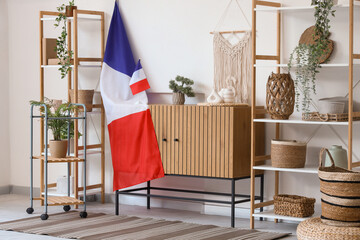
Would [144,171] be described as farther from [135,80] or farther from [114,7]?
[114,7]

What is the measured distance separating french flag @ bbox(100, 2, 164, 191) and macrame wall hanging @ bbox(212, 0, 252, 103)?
0.79 metres

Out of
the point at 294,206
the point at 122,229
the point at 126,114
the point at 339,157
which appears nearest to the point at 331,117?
the point at 339,157

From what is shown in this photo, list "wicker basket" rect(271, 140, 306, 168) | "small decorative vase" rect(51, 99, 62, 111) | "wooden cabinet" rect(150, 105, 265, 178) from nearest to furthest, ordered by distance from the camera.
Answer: "wicker basket" rect(271, 140, 306, 168), "wooden cabinet" rect(150, 105, 265, 178), "small decorative vase" rect(51, 99, 62, 111)

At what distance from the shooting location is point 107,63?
662 cm

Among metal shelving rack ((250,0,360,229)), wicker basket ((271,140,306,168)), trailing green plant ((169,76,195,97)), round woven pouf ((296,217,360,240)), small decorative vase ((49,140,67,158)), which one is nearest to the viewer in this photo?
round woven pouf ((296,217,360,240))

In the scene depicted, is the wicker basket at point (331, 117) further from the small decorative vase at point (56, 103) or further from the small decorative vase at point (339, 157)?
the small decorative vase at point (56, 103)

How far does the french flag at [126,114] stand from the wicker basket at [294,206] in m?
1.19

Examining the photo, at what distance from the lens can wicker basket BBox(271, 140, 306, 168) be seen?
212 inches

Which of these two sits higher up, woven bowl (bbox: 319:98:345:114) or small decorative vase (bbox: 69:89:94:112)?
small decorative vase (bbox: 69:89:94:112)

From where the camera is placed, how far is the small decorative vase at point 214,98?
5809 millimetres

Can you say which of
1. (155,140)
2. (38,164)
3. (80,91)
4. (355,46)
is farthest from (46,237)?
(355,46)

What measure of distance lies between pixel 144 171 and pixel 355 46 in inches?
89.0

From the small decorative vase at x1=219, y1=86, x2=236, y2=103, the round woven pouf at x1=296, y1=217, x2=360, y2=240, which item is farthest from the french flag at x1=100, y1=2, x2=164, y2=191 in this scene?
the round woven pouf at x1=296, y1=217, x2=360, y2=240

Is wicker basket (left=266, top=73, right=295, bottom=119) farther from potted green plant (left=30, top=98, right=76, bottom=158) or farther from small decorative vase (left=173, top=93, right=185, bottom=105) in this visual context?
potted green plant (left=30, top=98, right=76, bottom=158)
